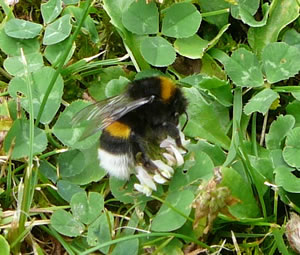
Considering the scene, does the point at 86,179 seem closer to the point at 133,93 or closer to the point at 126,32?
the point at 133,93

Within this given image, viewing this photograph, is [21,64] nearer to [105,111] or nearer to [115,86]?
[115,86]

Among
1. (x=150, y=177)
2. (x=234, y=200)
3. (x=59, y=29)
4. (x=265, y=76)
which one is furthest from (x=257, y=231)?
(x=59, y=29)

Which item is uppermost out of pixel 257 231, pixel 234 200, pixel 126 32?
pixel 126 32

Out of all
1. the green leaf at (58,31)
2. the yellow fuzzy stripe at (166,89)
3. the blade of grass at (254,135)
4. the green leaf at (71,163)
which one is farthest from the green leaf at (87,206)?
the green leaf at (58,31)

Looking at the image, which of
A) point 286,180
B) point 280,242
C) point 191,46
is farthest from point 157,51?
point 280,242

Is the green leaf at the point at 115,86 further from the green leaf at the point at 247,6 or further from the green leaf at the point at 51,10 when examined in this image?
the green leaf at the point at 247,6

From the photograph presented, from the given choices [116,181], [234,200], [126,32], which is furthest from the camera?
[126,32]
